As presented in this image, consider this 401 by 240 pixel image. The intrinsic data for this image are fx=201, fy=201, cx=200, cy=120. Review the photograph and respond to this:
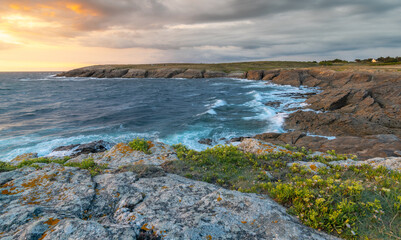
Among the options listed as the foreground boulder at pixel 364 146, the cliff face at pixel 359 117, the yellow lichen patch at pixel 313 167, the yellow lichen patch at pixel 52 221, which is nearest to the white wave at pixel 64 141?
the foreground boulder at pixel 364 146

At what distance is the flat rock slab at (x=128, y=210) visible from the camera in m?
3.54

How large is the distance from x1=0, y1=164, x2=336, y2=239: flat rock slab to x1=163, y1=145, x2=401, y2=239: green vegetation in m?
→ 0.45

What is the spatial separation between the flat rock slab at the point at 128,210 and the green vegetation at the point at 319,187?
45 cm

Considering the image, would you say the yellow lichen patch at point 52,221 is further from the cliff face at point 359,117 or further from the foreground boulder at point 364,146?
the cliff face at point 359,117

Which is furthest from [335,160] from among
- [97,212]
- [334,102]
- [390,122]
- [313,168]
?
[334,102]

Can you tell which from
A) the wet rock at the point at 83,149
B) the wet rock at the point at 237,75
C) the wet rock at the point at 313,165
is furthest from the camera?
the wet rock at the point at 237,75

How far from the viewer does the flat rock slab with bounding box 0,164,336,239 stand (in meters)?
3.54

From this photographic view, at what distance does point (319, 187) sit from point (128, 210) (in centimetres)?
490

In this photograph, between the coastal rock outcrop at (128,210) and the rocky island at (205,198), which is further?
the rocky island at (205,198)

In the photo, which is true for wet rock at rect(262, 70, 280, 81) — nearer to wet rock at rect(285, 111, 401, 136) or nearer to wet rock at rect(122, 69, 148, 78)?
wet rock at rect(285, 111, 401, 136)

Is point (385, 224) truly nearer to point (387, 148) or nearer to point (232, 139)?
point (387, 148)

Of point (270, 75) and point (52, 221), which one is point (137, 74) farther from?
point (52, 221)

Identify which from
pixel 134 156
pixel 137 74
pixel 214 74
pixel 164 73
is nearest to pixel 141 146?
pixel 134 156

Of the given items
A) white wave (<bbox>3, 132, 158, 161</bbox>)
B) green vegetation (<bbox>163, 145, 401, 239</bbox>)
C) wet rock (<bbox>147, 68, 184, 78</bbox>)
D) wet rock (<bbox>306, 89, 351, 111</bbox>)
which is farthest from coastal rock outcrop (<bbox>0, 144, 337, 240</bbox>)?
wet rock (<bbox>147, 68, 184, 78</bbox>)
